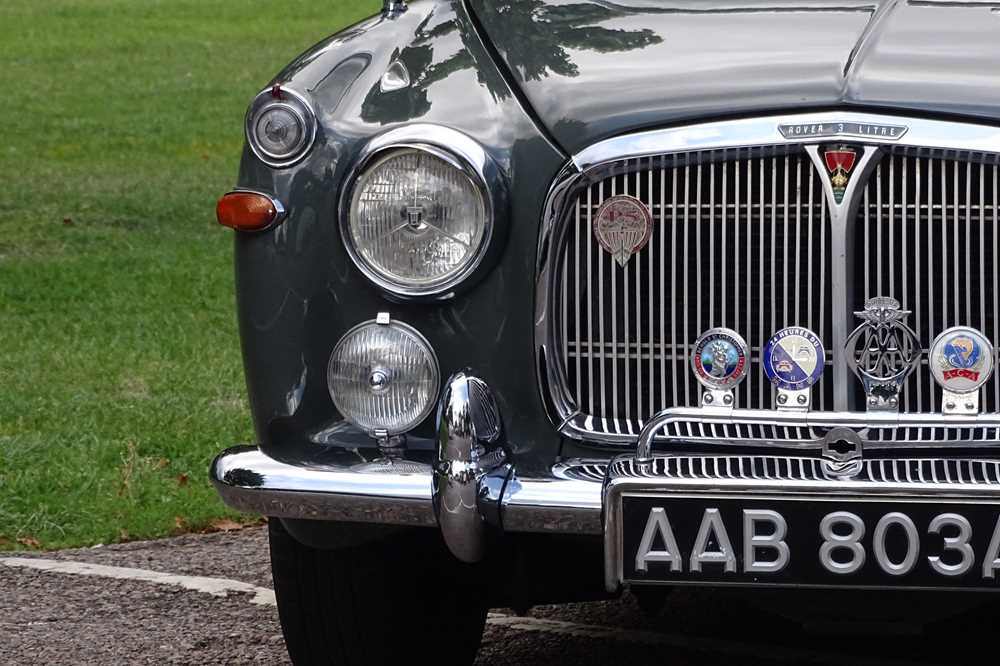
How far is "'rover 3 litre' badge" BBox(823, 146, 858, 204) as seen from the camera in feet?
9.57

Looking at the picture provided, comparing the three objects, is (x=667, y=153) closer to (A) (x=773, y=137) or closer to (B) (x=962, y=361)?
(A) (x=773, y=137)

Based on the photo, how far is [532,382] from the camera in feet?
10.1

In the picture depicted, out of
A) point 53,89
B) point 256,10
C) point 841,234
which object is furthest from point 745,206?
point 256,10

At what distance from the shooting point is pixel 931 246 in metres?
2.94

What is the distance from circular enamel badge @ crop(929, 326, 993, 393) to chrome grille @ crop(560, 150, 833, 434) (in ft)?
0.62

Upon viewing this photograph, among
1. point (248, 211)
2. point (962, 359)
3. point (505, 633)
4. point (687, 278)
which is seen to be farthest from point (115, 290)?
point (962, 359)

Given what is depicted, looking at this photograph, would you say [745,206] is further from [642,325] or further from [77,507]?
[77,507]

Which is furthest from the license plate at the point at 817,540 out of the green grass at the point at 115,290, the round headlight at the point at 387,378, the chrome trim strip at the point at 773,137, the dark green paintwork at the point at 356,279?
the green grass at the point at 115,290

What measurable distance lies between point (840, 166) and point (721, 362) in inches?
15.0

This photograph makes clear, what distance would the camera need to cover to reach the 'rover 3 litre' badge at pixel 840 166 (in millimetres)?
2916

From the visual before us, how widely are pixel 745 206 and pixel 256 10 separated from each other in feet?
79.4

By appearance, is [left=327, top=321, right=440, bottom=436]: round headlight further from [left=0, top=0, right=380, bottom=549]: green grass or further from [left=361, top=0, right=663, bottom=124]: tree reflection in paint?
[left=0, top=0, right=380, bottom=549]: green grass

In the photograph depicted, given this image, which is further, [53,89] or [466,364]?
[53,89]

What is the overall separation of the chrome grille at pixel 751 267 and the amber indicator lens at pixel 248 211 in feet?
1.79
